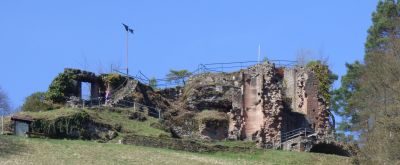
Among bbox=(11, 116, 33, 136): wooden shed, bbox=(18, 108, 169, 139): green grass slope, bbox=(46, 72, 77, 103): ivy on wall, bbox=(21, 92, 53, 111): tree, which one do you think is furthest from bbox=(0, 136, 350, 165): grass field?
bbox=(46, 72, 77, 103): ivy on wall

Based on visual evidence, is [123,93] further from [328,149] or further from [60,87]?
[328,149]

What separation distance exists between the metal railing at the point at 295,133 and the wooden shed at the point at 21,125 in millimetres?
19561

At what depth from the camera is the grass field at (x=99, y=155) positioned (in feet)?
164

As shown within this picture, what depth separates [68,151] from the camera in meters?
52.4

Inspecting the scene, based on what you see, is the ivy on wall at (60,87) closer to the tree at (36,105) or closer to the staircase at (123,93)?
the tree at (36,105)

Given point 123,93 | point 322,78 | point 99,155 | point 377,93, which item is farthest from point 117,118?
point 322,78

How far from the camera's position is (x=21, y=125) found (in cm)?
5784

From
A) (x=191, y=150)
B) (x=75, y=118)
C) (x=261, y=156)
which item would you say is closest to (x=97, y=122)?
(x=75, y=118)

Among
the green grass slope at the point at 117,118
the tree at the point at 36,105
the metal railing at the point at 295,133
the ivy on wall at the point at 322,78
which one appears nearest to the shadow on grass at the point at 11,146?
the green grass slope at the point at 117,118

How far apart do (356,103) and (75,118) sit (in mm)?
24902

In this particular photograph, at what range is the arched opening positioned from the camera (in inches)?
2751

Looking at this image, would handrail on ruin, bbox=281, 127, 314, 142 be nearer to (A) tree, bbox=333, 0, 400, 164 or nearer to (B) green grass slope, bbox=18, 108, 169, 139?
(A) tree, bbox=333, 0, 400, 164

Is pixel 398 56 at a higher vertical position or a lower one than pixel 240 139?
higher

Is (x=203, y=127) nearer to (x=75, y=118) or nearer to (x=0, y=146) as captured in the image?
(x=75, y=118)
